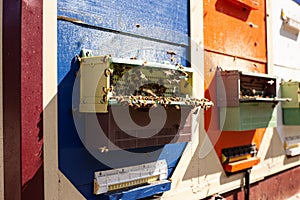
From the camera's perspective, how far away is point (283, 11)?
516 centimetres

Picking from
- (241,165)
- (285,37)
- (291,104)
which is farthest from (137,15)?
(285,37)

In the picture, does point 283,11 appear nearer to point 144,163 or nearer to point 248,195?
point 248,195

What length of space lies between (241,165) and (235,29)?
5.26ft

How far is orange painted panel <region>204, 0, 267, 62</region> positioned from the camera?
3742 mm

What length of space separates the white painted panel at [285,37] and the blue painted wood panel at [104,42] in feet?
7.14

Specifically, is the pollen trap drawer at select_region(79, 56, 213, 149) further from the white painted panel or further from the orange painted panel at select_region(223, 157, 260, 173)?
the white painted panel

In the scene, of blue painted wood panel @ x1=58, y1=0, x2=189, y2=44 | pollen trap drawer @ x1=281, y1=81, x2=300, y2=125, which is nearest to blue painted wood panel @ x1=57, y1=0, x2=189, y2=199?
blue painted wood panel @ x1=58, y1=0, x2=189, y2=44

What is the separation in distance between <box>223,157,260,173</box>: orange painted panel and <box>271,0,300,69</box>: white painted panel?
5.10ft

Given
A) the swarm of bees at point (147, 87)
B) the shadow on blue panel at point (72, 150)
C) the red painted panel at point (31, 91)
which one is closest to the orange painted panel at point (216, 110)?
the swarm of bees at point (147, 87)

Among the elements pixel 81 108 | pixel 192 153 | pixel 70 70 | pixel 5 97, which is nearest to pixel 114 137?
pixel 81 108

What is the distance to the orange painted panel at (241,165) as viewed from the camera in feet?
12.6

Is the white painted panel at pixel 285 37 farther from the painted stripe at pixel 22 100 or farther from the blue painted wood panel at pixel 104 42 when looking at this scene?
the painted stripe at pixel 22 100

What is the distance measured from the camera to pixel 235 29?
4.10 m

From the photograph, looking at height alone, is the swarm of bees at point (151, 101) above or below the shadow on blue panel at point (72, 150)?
above
